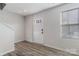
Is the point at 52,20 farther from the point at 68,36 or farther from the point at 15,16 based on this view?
the point at 15,16

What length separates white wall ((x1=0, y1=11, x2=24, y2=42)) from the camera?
2.78m

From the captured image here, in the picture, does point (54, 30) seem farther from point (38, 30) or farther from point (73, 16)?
point (73, 16)

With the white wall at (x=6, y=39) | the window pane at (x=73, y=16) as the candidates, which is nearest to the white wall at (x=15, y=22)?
the white wall at (x=6, y=39)

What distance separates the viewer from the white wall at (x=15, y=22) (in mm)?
2780

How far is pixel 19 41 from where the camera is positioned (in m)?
3.00

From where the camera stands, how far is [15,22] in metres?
2.96

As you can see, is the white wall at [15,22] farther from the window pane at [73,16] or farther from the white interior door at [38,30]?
the window pane at [73,16]

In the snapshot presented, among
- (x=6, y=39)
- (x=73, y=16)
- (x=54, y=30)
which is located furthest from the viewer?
(x=54, y=30)

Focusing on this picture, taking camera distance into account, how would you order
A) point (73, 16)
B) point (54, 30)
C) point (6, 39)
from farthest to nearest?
point (54, 30)
point (73, 16)
point (6, 39)

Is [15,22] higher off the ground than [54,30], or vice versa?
[15,22]

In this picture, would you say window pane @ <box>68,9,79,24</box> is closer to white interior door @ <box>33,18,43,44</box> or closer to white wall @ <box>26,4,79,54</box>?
white wall @ <box>26,4,79,54</box>

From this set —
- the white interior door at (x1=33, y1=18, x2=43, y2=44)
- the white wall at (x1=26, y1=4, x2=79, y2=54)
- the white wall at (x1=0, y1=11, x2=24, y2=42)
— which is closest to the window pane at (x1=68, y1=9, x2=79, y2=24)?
the white wall at (x1=26, y1=4, x2=79, y2=54)

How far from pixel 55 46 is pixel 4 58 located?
2.67m

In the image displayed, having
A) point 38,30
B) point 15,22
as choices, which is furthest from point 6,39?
point 38,30
